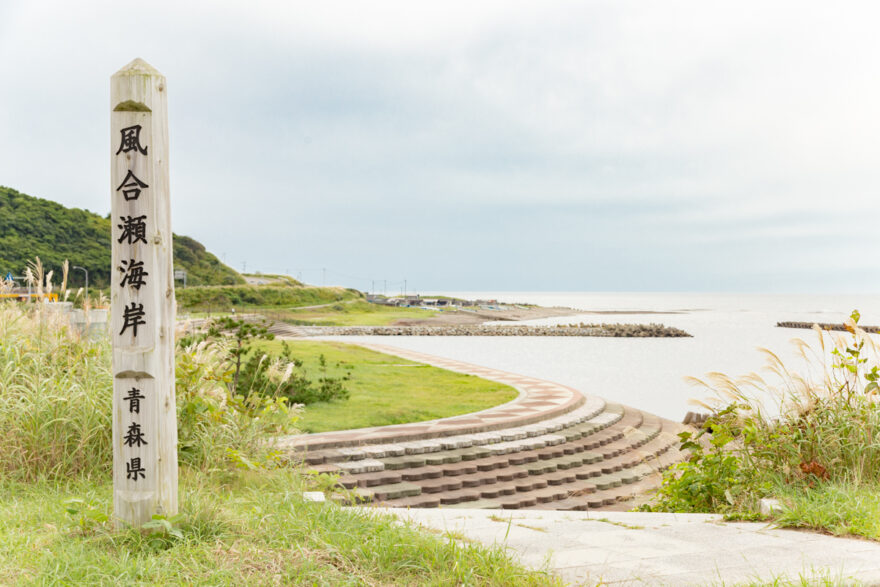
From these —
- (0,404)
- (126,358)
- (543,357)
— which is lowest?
(543,357)

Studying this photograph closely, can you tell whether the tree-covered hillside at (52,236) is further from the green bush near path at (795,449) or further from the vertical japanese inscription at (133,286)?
the green bush near path at (795,449)

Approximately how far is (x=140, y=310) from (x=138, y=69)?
137 cm

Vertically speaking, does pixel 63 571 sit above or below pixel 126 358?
below

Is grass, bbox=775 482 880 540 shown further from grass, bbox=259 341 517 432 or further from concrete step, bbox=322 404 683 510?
grass, bbox=259 341 517 432

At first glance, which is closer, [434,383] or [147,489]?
[147,489]

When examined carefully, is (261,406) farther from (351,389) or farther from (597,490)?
(351,389)

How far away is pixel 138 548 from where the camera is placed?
3430 mm

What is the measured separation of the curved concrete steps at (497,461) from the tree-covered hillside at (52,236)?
55330mm

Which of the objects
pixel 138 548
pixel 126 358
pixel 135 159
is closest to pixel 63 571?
pixel 138 548

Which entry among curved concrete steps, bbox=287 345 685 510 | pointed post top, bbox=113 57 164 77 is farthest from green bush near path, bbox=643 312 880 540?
pointed post top, bbox=113 57 164 77

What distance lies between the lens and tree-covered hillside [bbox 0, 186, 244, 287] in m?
57.3

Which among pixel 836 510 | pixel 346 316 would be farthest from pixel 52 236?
pixel 836 510

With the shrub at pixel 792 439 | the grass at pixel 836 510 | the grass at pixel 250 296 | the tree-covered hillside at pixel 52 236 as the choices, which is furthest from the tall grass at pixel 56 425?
the tree-covered hillside at pixel 52 236

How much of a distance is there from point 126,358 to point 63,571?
108 centimetres
